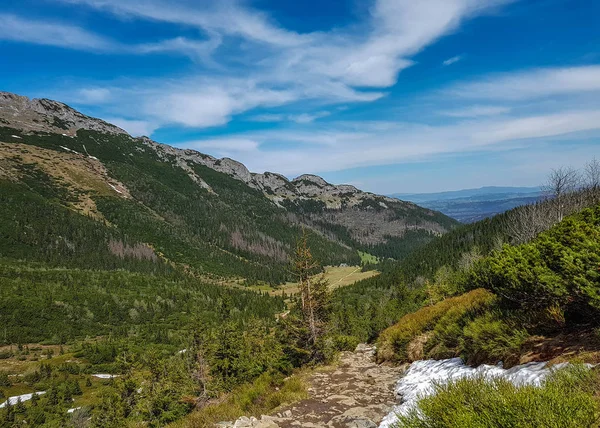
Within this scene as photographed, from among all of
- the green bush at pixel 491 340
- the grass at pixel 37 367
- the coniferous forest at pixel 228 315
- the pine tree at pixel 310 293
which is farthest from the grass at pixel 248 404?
the grass at pixel 37 367

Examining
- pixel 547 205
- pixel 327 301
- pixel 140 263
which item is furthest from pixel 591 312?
pixel 140 263

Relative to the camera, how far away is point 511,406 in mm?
3863

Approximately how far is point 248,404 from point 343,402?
12.3 feet

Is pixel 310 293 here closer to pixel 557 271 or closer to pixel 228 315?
pixel 557 271

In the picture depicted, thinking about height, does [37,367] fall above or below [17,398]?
above

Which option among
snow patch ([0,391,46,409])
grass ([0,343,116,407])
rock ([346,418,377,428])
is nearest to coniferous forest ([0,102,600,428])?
grass ([0,343,116,407])

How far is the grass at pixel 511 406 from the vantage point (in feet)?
11.7

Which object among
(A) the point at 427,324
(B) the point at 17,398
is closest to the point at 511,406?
(A) the point at 427,324

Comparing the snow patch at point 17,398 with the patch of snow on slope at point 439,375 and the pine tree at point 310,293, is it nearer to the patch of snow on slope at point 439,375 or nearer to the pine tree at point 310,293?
the pine tree at point 310,293

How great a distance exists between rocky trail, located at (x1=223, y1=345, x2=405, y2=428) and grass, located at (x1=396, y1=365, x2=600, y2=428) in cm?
568

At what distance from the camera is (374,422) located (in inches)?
382

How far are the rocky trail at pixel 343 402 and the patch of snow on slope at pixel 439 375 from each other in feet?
2.69

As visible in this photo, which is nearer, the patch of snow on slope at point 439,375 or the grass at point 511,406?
the grass at point 511,406

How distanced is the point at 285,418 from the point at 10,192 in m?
245
